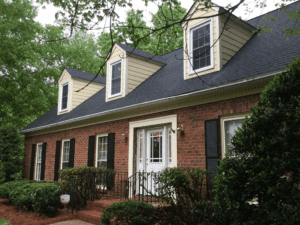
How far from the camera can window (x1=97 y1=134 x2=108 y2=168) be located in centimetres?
1004

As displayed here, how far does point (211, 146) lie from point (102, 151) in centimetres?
498

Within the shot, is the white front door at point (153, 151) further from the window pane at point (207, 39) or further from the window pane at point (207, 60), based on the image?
the window pane at point (207, 39)

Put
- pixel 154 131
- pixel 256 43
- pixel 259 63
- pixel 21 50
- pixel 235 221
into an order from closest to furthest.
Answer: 1. pixel 235 221
2. pixel 259 63
3. pixel 256 43
4. pixel 154 131
5. pixel 21 50

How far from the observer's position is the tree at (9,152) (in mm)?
13617

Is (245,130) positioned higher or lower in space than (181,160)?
higher

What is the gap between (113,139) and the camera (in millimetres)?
9523

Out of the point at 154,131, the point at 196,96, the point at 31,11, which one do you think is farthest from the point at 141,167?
the point at 31,11

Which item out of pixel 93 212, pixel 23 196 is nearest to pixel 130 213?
pixel 93 212

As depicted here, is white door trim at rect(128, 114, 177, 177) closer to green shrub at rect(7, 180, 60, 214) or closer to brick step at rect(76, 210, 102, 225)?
brick step at rect(76, 210, 102, 225)

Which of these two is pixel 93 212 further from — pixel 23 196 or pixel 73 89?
pixel 73 89

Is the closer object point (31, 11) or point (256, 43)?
point (256, 43)

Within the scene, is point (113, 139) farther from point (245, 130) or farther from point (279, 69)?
point (245, 130)

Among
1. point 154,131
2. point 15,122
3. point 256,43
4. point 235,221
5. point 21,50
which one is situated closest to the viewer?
point 235,221

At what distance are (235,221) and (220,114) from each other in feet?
11.5
